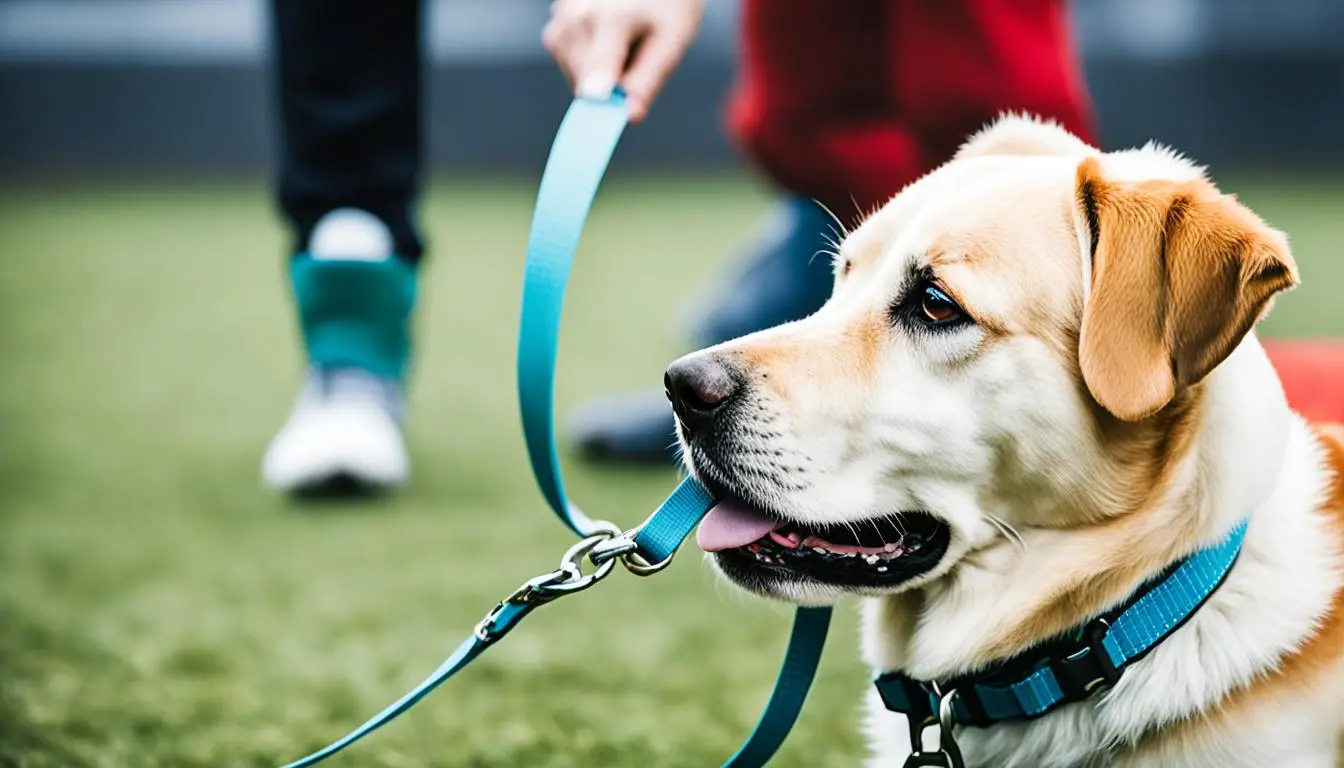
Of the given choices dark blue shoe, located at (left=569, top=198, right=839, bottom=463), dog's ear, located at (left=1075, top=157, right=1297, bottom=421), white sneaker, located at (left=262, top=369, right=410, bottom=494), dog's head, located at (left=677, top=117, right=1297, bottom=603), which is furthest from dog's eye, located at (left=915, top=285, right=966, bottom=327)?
white sneaker, located at (left=262, top=369, right=410, bottom=494)

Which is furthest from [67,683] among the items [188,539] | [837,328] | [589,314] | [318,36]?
[589,314]

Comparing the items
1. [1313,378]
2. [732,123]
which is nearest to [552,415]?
[1313,378]

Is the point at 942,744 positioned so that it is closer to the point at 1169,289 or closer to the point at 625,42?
the point at 1169,289

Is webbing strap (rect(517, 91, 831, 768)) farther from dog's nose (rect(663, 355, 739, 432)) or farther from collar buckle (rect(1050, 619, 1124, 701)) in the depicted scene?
collar buckle (rect(1050, 619, 1124, 701))

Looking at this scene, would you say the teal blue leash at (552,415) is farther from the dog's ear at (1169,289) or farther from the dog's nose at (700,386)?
the dog's ear at (1169,289)

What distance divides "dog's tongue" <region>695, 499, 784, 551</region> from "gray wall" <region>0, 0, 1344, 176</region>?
34.9ft

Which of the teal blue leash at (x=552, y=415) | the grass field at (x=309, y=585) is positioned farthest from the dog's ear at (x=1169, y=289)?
the grass field at (x=309, y=585)

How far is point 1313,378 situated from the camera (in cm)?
244

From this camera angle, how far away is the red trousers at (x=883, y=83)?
294 centimetres

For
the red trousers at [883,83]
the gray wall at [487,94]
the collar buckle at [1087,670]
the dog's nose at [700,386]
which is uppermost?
the gray wall at [487,94]

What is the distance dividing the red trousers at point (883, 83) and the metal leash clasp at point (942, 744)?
1501 mm

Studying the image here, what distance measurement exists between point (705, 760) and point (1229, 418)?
93cm

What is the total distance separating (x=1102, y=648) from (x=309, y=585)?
5.99 ft

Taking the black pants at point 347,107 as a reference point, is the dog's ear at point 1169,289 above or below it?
below
